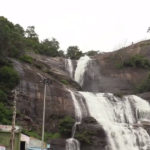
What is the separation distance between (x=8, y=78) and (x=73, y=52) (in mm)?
47999

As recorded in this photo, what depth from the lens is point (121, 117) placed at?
202 feet

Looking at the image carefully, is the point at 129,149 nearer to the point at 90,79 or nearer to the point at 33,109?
the point at 33,109

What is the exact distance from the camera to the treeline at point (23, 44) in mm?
60381

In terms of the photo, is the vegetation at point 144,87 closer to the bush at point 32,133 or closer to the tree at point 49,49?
the tree at point 49,49

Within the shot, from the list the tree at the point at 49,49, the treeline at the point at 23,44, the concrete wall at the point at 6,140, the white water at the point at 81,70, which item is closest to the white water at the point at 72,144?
the concrete wall at the point at 6,140

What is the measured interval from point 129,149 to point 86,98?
1198 centimetres

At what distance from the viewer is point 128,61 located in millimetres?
85625

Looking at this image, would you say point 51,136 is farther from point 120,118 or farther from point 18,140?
point 120,118

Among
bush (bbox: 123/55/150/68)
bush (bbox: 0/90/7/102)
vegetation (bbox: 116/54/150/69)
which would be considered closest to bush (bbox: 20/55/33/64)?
bush (bbox: 0/90/7/102)

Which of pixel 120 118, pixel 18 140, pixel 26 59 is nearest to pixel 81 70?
pixel 26 59

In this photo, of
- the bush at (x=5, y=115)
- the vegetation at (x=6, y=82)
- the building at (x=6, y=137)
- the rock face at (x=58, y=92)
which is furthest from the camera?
the vegetation at (x=6, y=82)

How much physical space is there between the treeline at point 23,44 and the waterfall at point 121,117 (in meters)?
12.9

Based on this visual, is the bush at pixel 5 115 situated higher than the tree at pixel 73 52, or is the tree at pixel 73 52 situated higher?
the tree at pixel 73 52

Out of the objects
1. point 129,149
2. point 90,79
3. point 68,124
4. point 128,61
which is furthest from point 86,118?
point 128,61
